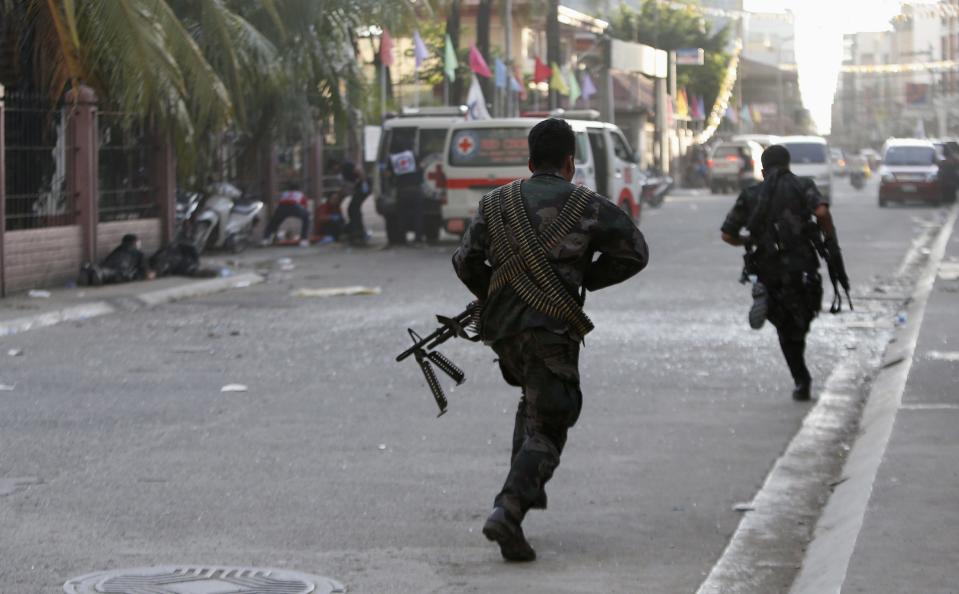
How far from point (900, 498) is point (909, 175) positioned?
37.8 meters

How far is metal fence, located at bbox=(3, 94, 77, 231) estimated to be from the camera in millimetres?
19094

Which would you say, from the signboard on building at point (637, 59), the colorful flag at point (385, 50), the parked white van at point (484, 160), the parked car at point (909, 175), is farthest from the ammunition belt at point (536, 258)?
the signboard on building at point (637, 59)

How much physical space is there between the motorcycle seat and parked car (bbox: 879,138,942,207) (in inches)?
860

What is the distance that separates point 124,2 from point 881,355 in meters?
7.44

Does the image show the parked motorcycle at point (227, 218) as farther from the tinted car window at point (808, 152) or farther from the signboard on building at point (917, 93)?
the signboard on building at point (917, 93)

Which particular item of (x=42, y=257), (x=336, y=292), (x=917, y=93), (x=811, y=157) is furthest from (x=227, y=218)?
(x=917, y=93)

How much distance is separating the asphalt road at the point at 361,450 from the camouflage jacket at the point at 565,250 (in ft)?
2.90

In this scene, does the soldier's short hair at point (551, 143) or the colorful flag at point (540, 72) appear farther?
the colorful flag at point (540, 72)

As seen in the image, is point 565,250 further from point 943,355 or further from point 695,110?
point 695,110

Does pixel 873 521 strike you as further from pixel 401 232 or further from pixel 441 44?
pixel 441 44

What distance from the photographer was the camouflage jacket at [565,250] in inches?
248

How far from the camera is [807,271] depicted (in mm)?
10617

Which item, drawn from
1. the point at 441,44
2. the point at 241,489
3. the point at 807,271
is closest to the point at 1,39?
the point at 807,271

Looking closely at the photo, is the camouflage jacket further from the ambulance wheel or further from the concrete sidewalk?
the ambulance wheel
